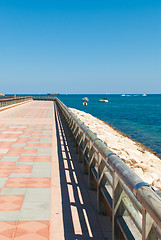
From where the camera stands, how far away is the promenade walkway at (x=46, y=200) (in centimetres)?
390

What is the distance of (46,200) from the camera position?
197 inches

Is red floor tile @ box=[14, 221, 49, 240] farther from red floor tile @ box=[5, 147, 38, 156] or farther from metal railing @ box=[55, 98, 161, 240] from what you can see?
red floor tile @ box=[5, 147, 38, 156]

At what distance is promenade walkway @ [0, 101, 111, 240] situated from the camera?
12.8 ft

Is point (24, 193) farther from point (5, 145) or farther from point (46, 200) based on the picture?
point (5, 145)

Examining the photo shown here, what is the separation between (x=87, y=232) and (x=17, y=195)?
5.89 ft

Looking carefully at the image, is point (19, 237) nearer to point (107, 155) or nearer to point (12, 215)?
point (12, 215)

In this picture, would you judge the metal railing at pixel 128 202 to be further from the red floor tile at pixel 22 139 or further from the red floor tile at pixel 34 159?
the red floor tile at pixel 22 139

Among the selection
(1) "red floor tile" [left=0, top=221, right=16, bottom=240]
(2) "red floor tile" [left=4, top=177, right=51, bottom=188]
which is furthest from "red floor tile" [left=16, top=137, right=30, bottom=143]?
(1) "red floor tile" [left=0, top=221, right=16, bottom=240]

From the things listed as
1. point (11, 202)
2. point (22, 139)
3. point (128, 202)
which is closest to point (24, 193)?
point (11, 202)

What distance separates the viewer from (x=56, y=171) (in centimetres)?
685

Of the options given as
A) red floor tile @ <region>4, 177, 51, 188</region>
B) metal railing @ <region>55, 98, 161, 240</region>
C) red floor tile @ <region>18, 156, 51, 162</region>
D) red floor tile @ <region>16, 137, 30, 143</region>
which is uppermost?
metal railing @ <region>55, 98, 161, 240</region>

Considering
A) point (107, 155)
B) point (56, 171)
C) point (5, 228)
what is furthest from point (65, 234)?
point (56, 171)

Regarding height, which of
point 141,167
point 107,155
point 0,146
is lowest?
point 141,167

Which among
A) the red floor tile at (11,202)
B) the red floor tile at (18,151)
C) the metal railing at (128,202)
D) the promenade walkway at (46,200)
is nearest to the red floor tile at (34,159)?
the promenade walkway at (46,200)
